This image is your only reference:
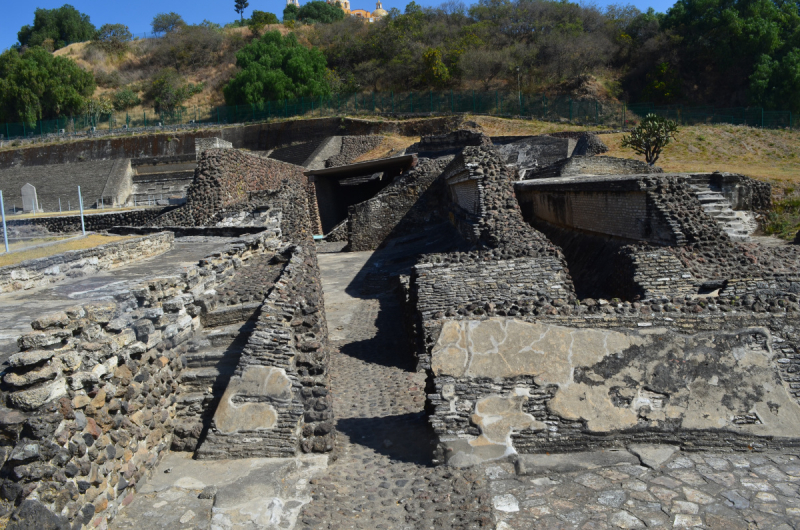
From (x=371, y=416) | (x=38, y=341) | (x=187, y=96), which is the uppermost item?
(x=187, y=96)

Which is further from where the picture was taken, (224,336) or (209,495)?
(224,336)

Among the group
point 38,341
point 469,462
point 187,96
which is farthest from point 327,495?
point 187,96

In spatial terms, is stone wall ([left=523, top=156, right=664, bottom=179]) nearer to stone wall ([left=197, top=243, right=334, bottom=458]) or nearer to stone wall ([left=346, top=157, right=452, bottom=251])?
stone wall ([left=346, top=157, right=452, bottom=251])

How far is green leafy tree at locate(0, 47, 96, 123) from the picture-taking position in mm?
42875

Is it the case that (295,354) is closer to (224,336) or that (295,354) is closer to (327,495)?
(224,336)

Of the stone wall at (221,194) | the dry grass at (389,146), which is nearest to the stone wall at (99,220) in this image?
the stone wall at (221,194)

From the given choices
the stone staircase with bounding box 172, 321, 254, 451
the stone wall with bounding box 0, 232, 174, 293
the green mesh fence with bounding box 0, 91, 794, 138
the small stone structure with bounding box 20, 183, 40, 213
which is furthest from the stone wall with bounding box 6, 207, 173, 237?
the green mesh fence with bounding box 0, 91, 794, 138

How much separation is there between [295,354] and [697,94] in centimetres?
4546

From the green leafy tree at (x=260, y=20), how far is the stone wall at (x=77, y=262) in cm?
5736

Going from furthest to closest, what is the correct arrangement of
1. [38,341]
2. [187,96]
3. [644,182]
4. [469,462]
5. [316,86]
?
1. [187,96]
2. [316,86]
3. [644,182]
4. [469,462]
5. [38,341]

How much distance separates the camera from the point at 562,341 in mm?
4781

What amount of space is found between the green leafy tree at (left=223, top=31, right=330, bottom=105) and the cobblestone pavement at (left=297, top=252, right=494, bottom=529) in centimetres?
3542

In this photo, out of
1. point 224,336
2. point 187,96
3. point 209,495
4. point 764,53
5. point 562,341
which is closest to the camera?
point 209,495

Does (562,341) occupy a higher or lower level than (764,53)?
lower
